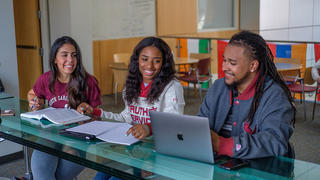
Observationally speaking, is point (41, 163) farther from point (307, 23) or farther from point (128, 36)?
point (307, 23)

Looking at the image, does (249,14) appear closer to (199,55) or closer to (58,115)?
(199,55)

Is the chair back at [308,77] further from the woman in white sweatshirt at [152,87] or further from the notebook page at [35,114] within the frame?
the notebook page at [35,114]

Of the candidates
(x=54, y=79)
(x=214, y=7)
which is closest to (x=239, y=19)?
(x=214, y=7)

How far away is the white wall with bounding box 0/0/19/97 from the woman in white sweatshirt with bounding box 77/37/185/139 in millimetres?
1561

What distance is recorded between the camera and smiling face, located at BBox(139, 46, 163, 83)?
7.99ft

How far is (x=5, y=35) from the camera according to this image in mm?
3680

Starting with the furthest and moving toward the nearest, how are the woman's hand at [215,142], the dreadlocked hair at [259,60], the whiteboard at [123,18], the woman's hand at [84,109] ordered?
the whiteboard at [123,18] → the woman's hand at [84,109] → the dreadlocked hair at [259,60] → the woman's hand at [215,142]

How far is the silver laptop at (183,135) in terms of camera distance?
4.76 feet

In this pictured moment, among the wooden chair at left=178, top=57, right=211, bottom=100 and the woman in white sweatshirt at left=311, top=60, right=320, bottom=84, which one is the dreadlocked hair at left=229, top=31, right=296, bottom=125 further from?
the wooden chair at left=178, top=57, right=211, bottom=100

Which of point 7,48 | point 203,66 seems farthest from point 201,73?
point 7,48

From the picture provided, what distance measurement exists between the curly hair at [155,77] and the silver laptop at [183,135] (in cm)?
83

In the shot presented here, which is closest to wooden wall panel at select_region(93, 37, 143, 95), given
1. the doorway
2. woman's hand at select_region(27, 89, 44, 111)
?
the doorway

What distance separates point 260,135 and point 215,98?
372 millimetres

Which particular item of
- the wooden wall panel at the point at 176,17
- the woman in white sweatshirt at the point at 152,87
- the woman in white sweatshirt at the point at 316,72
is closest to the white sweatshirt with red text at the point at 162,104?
the woman in white sweatshirt at the point at 152,87
